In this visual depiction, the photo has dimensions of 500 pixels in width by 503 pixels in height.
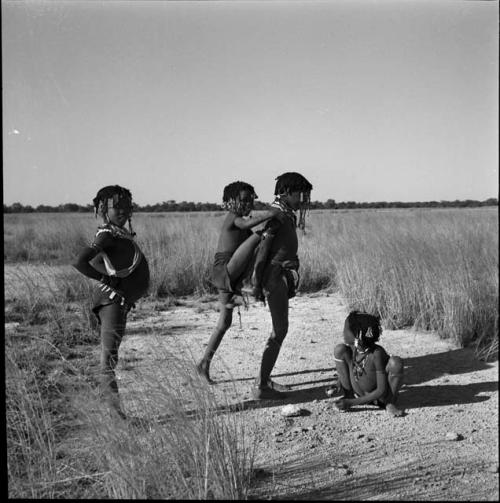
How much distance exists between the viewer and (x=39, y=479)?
307cm

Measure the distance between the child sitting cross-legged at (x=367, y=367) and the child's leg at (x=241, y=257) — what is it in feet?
2.84

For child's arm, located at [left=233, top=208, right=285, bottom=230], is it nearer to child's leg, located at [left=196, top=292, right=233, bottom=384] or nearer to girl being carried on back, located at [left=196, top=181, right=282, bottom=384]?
girl being carried on back, located at [left=196, top=181, right=282, bottom=384]

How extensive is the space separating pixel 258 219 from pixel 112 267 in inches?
43.8

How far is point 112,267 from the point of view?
12.6 feet

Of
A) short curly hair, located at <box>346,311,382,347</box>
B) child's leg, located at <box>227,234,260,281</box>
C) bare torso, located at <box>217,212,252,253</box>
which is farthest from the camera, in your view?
bare torso, located at <box>217,212,252,253</box>

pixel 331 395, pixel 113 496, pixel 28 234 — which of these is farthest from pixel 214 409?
pixel 28 234

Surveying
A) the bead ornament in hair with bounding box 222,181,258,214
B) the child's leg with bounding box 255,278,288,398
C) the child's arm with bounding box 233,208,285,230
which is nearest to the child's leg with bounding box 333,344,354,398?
the child's leg with bounding box 255,278,288,398

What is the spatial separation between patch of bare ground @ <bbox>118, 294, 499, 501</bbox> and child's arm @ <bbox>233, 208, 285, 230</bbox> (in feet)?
3.51

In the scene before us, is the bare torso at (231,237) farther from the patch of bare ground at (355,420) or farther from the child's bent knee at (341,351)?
the child's bent knee at (341,351)

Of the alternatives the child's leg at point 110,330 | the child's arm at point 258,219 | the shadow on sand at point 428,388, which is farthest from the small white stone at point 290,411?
the child's arm at point 258,219

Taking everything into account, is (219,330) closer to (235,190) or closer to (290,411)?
(290,411)

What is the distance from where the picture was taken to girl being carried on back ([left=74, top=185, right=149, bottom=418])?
3.81 metres

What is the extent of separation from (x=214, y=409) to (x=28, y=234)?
18.1 m

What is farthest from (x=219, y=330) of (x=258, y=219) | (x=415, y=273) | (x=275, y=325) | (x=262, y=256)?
(x=415, y=273)
